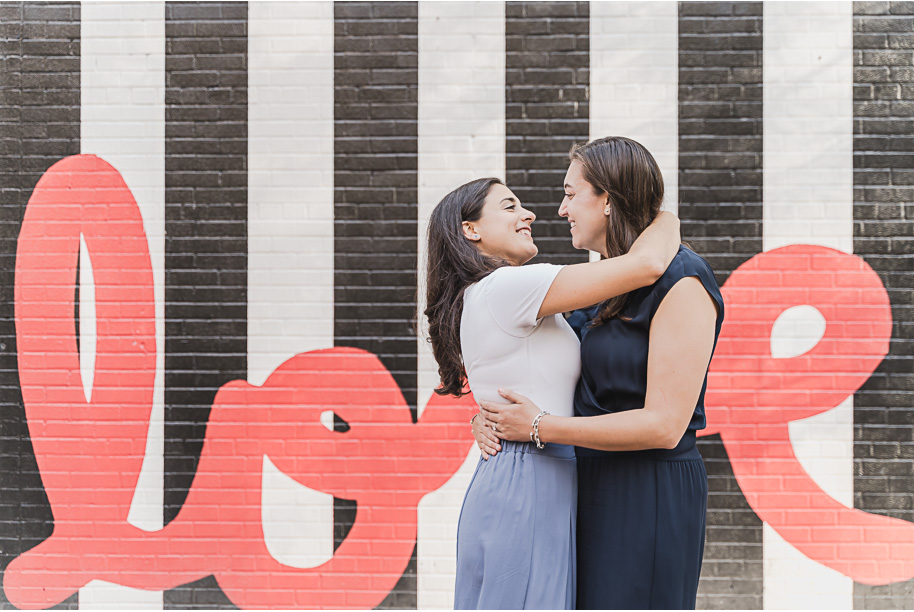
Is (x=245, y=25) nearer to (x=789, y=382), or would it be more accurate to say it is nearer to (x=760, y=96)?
(x=760, y=96)

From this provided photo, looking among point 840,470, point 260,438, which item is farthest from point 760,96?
point 260,438

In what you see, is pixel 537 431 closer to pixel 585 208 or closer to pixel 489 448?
pixel 489 448

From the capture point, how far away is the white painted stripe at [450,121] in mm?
3701

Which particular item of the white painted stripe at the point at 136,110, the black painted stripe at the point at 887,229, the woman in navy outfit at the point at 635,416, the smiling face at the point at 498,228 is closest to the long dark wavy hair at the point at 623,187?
the woman in navy outfit at the point at 635,416

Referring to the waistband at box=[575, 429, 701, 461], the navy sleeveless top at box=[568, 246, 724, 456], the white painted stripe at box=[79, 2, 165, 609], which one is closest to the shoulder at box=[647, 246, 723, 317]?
the navy sleeveless top at box=[568, 246, 724, 456]

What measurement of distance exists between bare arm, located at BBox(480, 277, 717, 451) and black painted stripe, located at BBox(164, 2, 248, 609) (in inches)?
98.4

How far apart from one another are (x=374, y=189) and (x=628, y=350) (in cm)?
225

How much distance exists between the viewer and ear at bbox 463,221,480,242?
81.4 inches

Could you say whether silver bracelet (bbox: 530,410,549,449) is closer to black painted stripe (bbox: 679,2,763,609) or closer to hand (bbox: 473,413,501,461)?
hand (bbox: 473,413,501,461)

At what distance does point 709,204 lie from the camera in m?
3.68

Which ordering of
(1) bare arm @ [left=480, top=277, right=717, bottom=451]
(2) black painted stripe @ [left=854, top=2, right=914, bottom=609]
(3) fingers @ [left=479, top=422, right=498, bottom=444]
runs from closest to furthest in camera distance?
1. (1) bare arm @ [left=480, top=277, right=717, bottom=451]
2. (3) fingers @ [left=479, top=422, right=498, bottom=444]
3. (2) black painted stripe @ [left=854, top=2, right=914, bottom=609]

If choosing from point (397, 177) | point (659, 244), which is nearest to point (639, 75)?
point (397, 177)

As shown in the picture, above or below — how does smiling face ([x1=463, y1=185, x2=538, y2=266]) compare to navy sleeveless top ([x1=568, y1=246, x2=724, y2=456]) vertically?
above

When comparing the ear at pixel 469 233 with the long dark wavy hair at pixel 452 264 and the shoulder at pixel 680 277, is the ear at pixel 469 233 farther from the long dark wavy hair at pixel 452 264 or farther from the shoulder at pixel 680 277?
the shoulder at pixel 680 277
